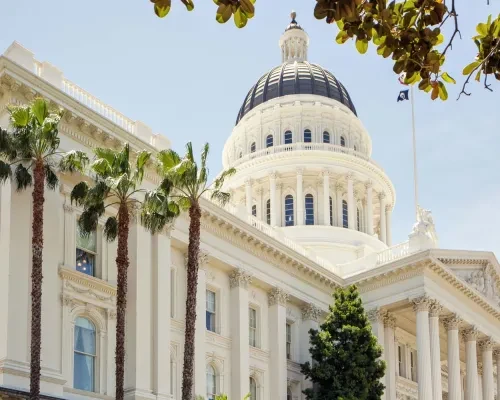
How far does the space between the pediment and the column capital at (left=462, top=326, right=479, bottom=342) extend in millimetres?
2012

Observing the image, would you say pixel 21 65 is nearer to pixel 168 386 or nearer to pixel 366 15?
pixel 168 386

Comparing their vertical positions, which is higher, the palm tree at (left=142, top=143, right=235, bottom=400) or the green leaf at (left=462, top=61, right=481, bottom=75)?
the palm tree at (left=142, top=143, right=235, bottom=400)

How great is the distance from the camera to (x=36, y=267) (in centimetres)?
2814

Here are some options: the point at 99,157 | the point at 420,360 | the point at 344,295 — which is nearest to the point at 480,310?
the point at 420,360

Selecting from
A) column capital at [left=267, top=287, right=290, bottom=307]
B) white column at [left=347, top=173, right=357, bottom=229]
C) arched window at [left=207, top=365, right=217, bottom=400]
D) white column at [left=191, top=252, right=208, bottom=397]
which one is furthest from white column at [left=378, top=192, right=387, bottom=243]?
white column at [left=191, top=252, right=208, bottom=397]

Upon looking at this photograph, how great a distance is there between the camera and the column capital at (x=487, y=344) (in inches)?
2201

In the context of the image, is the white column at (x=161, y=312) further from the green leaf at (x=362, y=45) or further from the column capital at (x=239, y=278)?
the green leaf at (x=362, y=45)

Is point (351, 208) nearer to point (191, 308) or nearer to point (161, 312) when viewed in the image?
point (161, 312)

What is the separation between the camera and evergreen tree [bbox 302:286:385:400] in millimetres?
42469

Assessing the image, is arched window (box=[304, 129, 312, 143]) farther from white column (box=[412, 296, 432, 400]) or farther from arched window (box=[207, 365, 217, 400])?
arched window (box=[207, 365, 217, 400])

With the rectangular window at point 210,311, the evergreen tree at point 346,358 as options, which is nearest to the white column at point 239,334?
the rectangular window at point 210,311

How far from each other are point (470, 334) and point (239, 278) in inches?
655

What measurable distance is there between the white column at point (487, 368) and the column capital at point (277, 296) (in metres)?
15.6

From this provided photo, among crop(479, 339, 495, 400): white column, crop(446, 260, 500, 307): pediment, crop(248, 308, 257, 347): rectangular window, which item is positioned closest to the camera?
crop(248, 308, 257, 347): rectangular window
